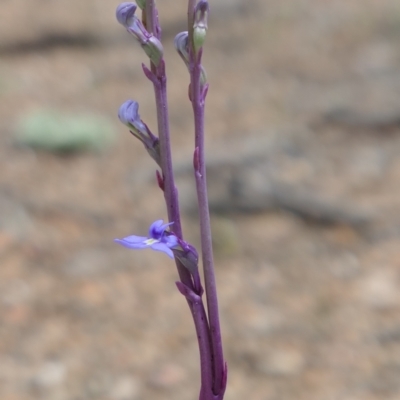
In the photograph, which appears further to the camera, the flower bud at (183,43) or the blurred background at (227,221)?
the blurred background at (227,221)

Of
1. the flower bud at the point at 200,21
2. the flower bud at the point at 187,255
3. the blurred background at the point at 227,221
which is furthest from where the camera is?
the blurred background at the point at 227,221

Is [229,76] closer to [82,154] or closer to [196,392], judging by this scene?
[82,154]

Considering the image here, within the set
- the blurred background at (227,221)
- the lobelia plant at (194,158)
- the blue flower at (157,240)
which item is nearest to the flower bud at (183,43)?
the lobelia plant at (194,158)

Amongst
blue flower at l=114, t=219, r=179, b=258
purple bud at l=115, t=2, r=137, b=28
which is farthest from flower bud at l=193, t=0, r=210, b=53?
blue flower at l=114, t=219, r=179, b=258

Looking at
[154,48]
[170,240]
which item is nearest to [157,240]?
[170,240]

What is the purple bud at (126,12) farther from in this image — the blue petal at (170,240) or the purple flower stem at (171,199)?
the blue petal at (170,240)

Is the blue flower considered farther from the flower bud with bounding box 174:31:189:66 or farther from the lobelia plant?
the flower bud with bounding box 174:31:189:66
